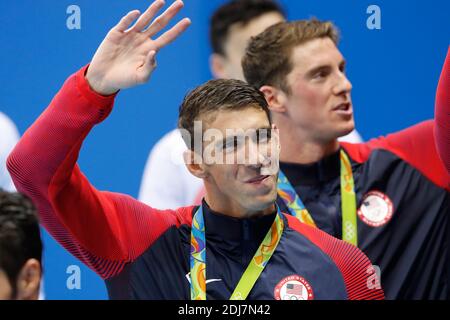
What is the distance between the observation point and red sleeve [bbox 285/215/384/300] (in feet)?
8.61

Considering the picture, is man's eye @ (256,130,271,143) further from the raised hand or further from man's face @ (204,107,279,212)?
the raised hand

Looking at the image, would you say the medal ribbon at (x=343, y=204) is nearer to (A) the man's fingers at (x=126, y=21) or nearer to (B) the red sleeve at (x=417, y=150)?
(B) the red sleeve at (x=417, y=150)

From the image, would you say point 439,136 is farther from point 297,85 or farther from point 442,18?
point 442,18

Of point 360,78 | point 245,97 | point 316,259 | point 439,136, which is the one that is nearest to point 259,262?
point 316,259

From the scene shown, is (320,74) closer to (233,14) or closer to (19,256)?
(233,14)

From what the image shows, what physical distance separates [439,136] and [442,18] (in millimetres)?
2017

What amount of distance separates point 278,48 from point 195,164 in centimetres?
91

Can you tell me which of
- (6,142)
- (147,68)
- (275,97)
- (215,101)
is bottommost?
(6,142)

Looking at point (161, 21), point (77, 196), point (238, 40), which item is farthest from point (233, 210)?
point (238, 40)

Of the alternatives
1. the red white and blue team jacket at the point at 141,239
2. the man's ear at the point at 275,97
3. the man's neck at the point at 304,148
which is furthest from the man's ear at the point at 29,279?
the man's ear at the point at 275,97

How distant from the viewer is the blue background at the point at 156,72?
178 inches

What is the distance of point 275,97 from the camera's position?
11.6ft

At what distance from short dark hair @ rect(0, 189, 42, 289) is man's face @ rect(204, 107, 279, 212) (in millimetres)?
609

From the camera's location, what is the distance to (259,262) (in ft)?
8.60
